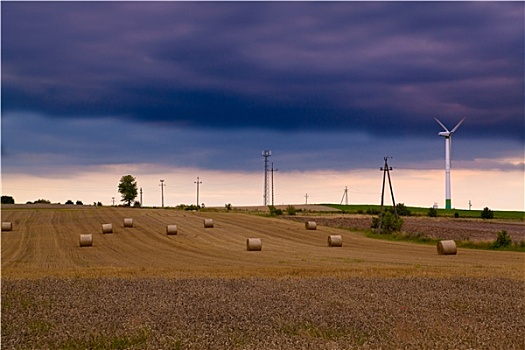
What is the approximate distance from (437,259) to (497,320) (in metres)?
23.5

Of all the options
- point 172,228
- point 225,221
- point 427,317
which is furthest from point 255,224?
point 427,317

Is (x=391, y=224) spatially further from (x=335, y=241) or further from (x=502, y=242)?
(x=502, y=242)

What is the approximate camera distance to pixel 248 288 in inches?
934

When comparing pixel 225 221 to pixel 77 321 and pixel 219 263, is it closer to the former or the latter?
pixel 219 263

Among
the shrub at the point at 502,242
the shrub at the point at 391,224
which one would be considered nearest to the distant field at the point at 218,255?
the shrub at the point at 391,224

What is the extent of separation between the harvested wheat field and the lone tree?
14072 centimetres

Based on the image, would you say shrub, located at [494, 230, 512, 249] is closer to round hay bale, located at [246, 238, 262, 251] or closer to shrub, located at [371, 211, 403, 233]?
shrub, located at [371, 211, 403, 233]

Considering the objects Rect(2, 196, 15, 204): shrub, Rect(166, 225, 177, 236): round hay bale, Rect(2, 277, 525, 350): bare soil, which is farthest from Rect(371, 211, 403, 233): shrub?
Rect(2, 196, 15, 204): shrub

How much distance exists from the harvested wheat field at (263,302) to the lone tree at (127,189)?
141 metres

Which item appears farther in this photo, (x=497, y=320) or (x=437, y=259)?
(x=437, y=259)

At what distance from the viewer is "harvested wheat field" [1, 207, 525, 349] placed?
1512cm

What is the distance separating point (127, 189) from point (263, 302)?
167144 millimetres

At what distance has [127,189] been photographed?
18362 cm

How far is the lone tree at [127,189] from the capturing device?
184 m
